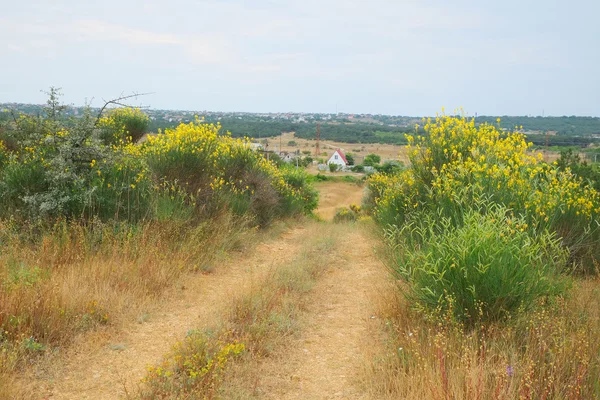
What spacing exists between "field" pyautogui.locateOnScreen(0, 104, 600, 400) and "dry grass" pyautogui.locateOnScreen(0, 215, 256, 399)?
0.02m

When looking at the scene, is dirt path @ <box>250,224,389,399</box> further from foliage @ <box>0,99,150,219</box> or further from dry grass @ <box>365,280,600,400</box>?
foliage @ <box>0,99,150,219</box>

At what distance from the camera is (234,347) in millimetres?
4332

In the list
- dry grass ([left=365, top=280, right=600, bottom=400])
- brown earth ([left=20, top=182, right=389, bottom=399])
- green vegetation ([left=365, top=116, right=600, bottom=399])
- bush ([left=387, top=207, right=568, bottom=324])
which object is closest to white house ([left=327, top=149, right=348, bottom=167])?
brown earth ([left=20, top=182, right=389, bottom=399])

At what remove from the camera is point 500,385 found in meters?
3.41

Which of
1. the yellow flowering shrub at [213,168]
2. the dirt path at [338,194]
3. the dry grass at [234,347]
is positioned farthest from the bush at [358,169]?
the dry grass at [234,347]

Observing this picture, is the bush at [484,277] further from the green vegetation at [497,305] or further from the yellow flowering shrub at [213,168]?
the yellow flowering shrub at [213,168]

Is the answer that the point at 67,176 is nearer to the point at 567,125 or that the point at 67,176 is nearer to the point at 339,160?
the point at 339,160

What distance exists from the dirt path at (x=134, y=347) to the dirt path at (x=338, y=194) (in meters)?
33.7

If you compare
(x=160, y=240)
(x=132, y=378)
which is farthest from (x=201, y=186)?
(x=132, y=378)

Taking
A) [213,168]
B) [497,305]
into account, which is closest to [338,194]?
[213,168]

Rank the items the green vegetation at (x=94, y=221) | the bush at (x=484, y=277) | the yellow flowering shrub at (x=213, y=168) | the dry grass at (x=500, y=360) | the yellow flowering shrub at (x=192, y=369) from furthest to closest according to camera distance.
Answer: the yellow flowering shrub at (x=213, y=168), the green vegetation at (x=94, y=221), the bush at (x=484, y=277), the yellow flowering shrub at (x=192, y=369), the dry grass at (x=500, y=360)

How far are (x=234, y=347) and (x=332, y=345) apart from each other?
Result: 1.24 m

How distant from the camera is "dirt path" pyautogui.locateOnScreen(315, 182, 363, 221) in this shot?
42750 millimetres

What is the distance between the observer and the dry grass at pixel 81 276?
15.0ft
